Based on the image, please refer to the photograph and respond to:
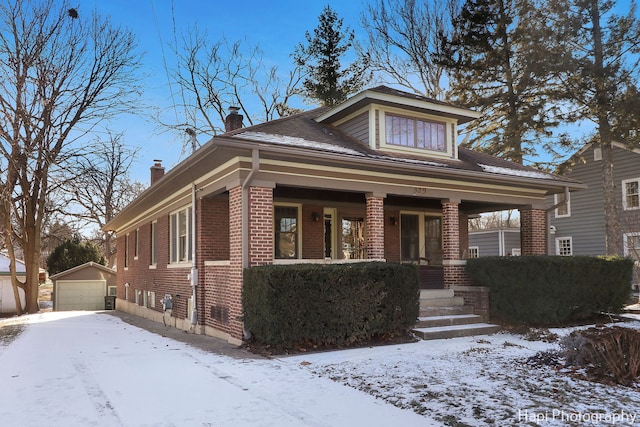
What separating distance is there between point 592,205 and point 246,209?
1990cm

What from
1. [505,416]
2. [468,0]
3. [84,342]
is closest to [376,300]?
[505,416]

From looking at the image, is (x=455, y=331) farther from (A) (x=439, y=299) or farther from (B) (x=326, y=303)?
(B) (x=326, y=303)

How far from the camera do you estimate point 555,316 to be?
32.6 feet

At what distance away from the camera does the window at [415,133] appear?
1204 centimetres

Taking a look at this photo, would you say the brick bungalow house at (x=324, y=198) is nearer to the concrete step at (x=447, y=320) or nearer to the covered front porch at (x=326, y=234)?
the covered front porch at (x=326, y=234)

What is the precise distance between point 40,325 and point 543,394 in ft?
45.9

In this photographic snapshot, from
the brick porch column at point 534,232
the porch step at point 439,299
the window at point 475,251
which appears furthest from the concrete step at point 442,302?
the window at point 475,251

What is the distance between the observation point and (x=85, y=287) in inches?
1145

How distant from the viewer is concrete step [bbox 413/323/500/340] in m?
9.17

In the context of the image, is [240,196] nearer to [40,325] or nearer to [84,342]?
[84,342]

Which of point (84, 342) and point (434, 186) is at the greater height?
point (434, 186)

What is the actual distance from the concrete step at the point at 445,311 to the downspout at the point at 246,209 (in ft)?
12.5

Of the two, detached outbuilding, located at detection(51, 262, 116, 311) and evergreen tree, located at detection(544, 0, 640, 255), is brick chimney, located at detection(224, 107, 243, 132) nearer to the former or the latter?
evergreen tree, located at detection(544, 0, 640, 255)

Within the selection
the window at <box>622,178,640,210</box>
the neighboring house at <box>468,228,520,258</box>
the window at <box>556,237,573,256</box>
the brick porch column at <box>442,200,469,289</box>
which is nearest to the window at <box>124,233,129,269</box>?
the brick porch column at <box>442,200,469,289</box>
